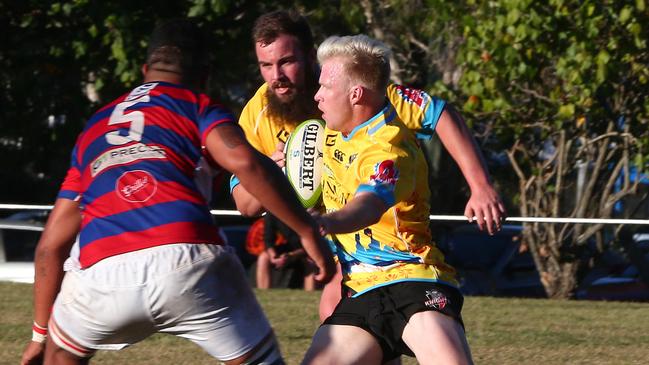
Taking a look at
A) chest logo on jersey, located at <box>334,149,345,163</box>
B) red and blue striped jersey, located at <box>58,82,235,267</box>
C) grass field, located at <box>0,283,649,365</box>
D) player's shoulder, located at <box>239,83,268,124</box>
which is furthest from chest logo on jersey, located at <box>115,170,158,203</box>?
grass field, located at <box>0,283,649,365</box>

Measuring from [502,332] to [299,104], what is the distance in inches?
164

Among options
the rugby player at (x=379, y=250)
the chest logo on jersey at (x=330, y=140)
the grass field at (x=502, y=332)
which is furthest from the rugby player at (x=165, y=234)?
the grass field at (x=502, y=332)

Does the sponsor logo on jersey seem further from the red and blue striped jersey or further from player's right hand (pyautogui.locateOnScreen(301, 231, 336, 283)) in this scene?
the red and blue striped jersey

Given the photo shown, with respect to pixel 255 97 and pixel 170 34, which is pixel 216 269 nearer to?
pixel 170 34

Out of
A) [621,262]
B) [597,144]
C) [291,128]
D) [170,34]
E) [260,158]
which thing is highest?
[170,34]

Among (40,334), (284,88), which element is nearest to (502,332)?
(284,88)

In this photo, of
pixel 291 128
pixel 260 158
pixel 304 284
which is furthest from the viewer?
pixel 304 284

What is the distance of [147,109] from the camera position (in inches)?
147

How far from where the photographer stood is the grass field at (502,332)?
24.6 feet

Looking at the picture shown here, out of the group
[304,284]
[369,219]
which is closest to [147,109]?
[369,219]

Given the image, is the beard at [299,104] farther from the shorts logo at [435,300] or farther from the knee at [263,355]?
the knee at [263,355]

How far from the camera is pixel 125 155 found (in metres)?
3.71

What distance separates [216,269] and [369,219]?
517mm

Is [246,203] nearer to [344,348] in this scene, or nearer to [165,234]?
[344,348]
